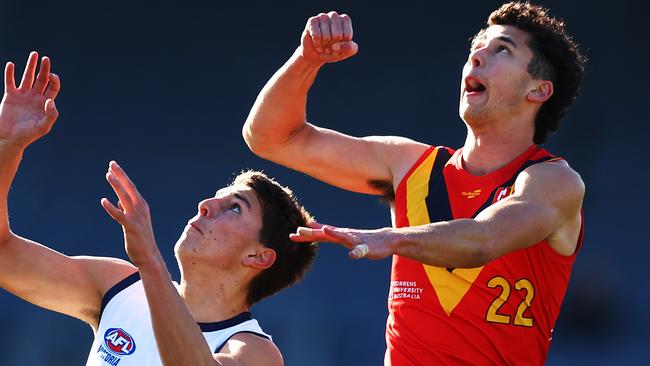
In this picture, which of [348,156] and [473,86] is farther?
[348,156]

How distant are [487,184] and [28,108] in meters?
1.38

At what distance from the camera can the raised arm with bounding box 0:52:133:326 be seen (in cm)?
326

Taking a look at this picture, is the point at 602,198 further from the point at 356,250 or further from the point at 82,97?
the point at 356,250

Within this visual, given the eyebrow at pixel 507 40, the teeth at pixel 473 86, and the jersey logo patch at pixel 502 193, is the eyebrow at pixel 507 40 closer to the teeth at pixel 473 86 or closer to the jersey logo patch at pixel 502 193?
the teeth at pixel 473 86

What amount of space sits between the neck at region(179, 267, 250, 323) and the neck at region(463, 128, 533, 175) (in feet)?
2.71

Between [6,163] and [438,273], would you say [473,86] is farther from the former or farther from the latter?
[6,163]

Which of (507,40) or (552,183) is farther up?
(507,40)

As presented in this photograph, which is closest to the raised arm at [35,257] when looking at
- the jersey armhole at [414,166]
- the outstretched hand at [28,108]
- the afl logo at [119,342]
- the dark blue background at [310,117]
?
the outstretched hand at [28,108]

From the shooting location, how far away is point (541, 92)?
3461mm

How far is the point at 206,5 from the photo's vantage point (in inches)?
269

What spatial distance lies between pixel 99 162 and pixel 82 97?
45 centimetres

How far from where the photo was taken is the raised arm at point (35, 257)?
326 centimetres

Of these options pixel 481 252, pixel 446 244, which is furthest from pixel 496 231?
pixel 446 244

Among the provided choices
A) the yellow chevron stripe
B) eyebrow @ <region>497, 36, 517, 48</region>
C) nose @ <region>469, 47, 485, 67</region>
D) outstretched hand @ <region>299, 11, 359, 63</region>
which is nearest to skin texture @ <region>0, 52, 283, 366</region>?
the yellow chevron stripe
